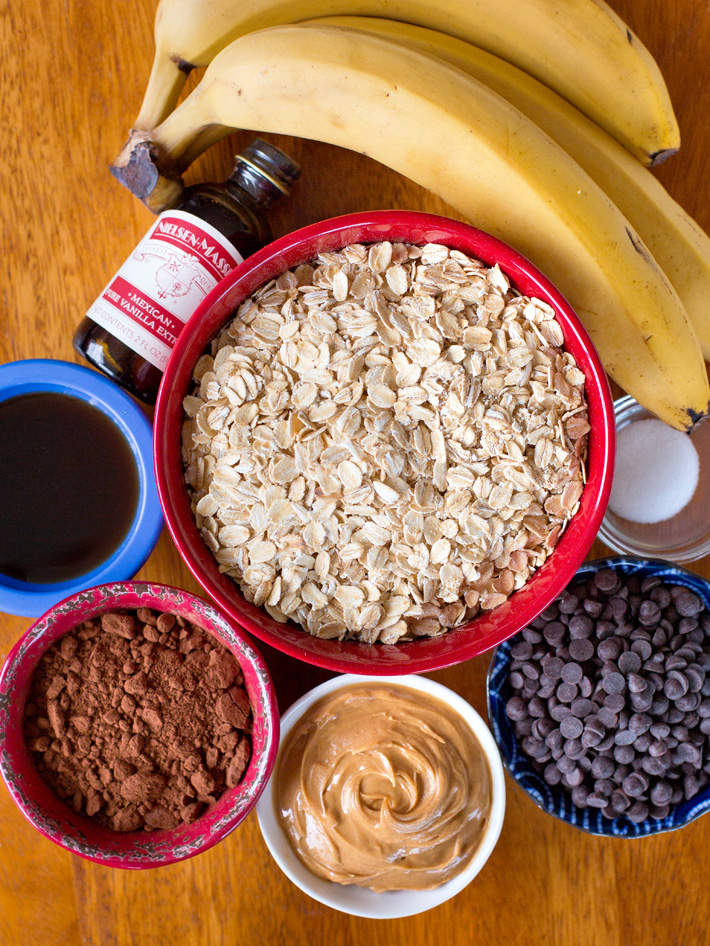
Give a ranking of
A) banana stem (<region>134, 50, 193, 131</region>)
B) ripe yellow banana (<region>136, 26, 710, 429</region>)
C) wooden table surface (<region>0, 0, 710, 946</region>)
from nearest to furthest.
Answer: ripe yellow banana (<region>136, 26, 710, 429</region>)
banana stem (<region>134, 50, 193, 131</region>)
wooden table surface (<region>0, 0, 710, 946</region>)

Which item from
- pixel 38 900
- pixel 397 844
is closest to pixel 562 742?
pixel 397 844

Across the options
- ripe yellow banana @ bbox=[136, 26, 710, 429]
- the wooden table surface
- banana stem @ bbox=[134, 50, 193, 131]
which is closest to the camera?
ripe yellow banana @ bbox=[136, 26, 710, 429]

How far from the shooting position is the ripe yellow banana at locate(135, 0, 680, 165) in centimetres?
81

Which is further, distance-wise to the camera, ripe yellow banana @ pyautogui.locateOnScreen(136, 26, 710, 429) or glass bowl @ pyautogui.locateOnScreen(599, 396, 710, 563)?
glass bowl @ pyautogui.locateOnScreen(599, 396, 710, 563)

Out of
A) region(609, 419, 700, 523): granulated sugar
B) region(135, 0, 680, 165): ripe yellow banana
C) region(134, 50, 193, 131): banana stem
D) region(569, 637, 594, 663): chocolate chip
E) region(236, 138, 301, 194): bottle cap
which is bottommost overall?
region(569, 637, 594, 663): chocolate chip

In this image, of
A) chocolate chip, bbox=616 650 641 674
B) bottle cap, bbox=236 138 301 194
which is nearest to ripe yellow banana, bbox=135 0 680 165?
bottle cap, bbox=236 138 301 194

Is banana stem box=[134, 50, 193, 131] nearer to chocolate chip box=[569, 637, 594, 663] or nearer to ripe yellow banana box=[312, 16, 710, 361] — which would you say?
ripe yellow banana box=[312, 16, 710, 361]

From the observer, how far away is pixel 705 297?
861 mm

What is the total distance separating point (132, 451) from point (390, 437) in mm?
329

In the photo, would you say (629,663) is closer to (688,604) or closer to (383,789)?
(688,604)

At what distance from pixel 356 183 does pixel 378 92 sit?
0.22 metres

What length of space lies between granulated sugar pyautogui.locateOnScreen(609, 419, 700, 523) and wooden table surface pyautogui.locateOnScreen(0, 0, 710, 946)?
29 cm

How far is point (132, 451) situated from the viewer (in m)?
0.89

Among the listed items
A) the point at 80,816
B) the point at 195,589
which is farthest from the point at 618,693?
the point at 80,816
